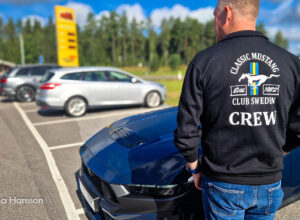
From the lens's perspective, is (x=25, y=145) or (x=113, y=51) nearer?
(x=25, y=145)

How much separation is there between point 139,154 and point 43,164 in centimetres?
288

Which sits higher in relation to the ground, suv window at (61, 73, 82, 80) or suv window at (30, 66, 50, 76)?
suv window at (30, 66, 50, 76)

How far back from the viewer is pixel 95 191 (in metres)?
2.42

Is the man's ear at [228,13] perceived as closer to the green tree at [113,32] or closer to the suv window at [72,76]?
the suv window at [72,76]

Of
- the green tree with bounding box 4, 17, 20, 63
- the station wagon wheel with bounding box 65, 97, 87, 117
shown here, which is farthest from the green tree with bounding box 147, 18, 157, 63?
the station wagon wheel with bounding box 65, 97, 87, 117

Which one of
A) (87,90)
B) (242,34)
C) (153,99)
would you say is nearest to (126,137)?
(242,34)

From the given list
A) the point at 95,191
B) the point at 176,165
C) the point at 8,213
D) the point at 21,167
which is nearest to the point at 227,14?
the point at 176,165

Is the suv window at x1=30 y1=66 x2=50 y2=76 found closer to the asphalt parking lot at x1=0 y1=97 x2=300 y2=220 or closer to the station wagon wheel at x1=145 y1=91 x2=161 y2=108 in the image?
the asphalt parking lot at x1=0 y1=97 x2=300 y2=220

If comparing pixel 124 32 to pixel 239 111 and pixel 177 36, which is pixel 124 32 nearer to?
pixel 177 36

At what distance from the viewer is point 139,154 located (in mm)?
2420

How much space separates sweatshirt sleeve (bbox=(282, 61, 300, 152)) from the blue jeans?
0.31m

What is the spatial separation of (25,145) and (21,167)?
1.33m

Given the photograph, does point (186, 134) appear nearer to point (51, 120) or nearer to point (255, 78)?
point (255, 78)

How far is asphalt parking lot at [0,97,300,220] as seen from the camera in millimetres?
3148
